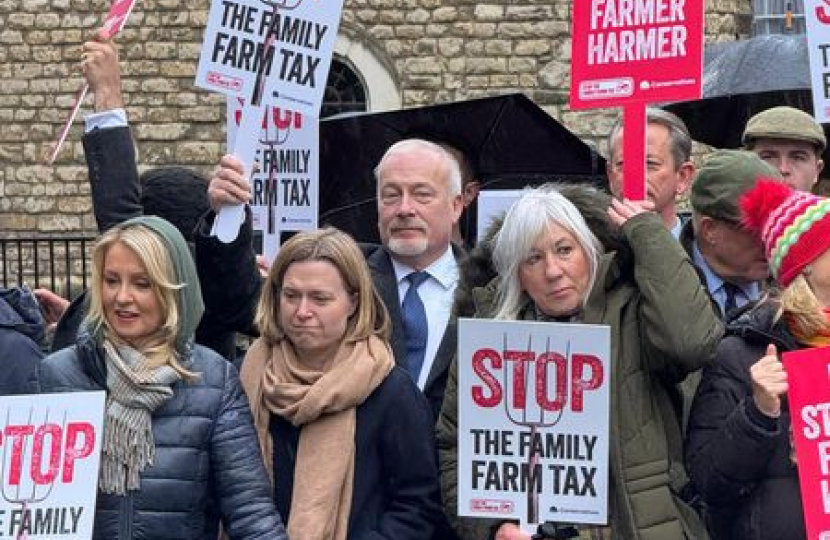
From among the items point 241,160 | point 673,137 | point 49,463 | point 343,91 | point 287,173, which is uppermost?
point 343,91

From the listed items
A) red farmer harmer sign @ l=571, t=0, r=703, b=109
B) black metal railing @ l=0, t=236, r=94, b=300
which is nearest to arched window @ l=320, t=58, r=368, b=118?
black metal railing @ l=0, t=236, r=94, b=300

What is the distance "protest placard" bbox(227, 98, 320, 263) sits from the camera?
7.83m

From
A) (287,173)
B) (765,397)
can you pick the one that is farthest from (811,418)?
(287,173)

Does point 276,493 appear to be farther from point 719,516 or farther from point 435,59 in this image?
point 435,59

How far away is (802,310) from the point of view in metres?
4.89

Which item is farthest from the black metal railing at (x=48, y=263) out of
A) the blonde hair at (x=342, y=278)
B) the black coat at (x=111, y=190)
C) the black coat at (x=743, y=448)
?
the black coat at (x=743, y=448)

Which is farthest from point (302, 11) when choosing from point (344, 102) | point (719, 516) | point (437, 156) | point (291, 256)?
point (344, 102)

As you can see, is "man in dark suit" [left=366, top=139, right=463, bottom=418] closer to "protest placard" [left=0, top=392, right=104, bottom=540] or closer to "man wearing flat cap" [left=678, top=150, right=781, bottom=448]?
"man wearing flat cap" [left=678, top=150, right=781, bottom=448]

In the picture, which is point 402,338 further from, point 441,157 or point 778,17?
point 778,17

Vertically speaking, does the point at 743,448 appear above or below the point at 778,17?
below

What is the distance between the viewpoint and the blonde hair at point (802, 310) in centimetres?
489

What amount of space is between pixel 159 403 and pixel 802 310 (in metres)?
1.56

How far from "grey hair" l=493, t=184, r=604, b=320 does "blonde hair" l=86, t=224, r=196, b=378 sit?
820 mm

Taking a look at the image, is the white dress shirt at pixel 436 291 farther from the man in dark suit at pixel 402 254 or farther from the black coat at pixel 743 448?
the black coat at pixel 743 448
